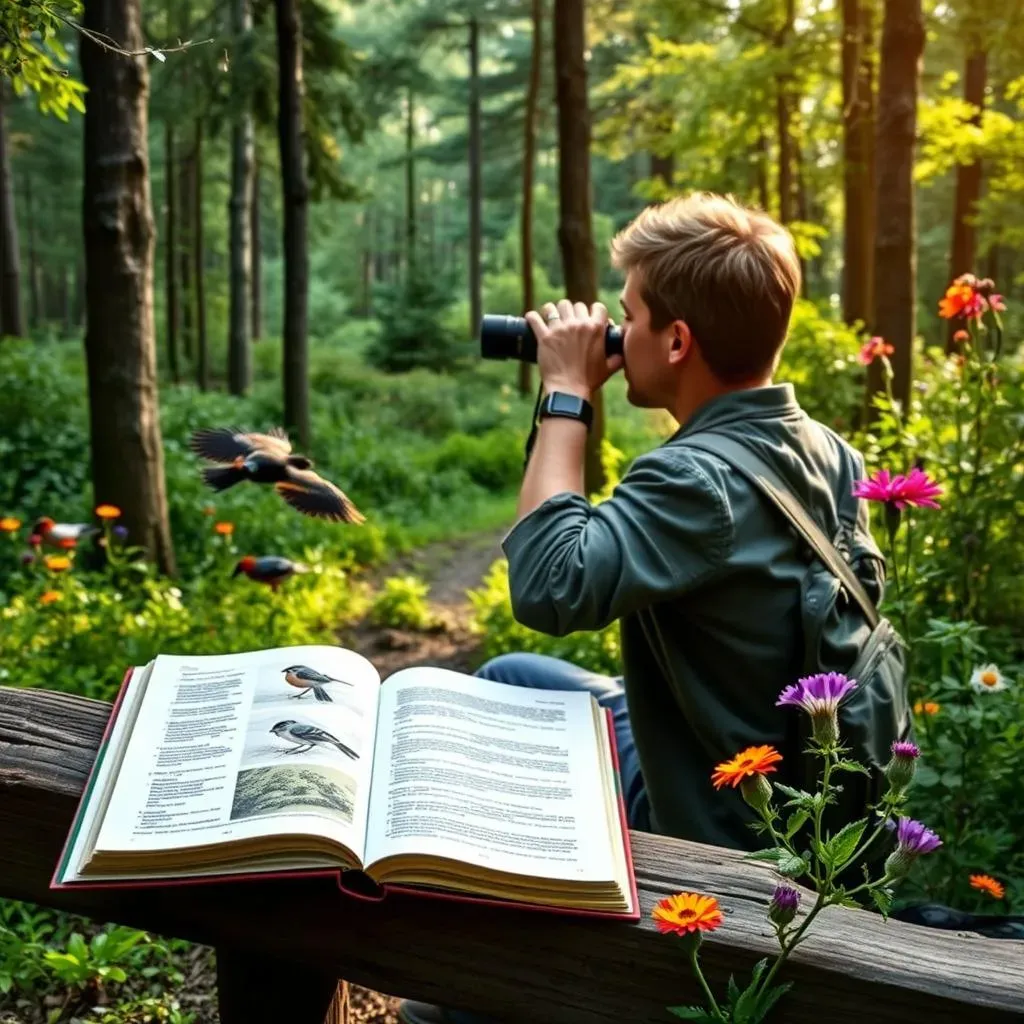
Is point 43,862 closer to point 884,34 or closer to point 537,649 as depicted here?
point 537,649

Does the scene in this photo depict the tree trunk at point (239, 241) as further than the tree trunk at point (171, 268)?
No

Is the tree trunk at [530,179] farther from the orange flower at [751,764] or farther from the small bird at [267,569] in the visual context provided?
the orange flower at [751,764]

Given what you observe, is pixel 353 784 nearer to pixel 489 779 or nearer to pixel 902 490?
pixel 489 779

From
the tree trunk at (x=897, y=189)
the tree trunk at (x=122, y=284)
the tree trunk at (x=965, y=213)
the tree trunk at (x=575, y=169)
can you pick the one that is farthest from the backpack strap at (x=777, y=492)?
the tree trunk at (x=965, y=213)

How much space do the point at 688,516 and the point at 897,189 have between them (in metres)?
3.80

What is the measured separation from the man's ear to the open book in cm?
60

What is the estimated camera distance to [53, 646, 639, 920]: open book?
1.17 m

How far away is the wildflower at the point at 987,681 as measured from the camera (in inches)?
88.3

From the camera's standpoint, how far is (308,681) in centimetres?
147

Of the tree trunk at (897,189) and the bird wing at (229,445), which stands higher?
the tree trunk at (897,189)

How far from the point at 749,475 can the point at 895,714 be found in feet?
1.65

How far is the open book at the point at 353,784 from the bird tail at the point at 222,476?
321 millimetres

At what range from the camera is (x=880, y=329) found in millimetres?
4801

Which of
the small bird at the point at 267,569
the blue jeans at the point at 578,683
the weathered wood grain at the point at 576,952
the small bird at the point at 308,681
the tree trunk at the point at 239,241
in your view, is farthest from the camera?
the tree trunk at the point at 239,241
